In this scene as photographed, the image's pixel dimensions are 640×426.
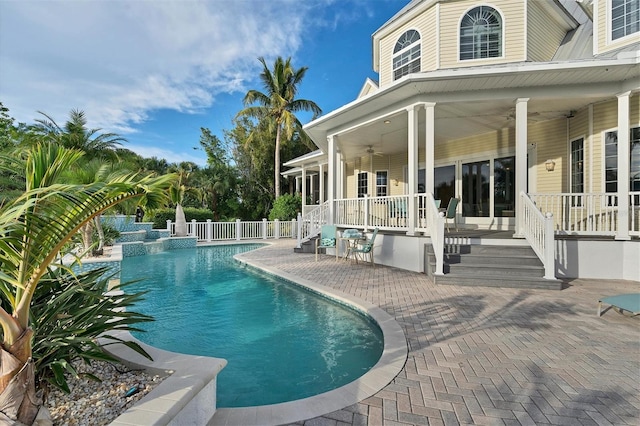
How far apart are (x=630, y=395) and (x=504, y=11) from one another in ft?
33.0

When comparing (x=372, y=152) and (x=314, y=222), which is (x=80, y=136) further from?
(x=372, y=152)

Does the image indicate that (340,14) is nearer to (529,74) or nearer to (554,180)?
(529,74)

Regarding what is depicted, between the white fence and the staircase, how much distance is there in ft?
34.5

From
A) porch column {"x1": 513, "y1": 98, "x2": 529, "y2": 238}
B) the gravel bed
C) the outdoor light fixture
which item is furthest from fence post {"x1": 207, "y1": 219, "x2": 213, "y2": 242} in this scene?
the outdoor light fixture

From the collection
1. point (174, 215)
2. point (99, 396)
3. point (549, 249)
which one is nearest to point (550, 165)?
point (549, 249)

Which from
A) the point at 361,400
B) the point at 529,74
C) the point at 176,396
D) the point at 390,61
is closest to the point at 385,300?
the point at 361,400

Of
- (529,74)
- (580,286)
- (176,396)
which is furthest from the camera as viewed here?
(529,74)

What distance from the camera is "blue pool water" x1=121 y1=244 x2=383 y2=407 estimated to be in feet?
10.0

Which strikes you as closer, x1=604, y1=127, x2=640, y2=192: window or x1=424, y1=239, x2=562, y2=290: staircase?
x1=424, y1=239, x2=562, y2=290: staircase

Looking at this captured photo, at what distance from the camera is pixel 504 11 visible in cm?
871

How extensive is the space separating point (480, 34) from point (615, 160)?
16.3ft

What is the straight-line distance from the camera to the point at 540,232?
6129mm

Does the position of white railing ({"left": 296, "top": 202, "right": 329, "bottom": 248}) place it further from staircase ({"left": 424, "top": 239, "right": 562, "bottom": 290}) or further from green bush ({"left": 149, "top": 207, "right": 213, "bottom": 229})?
green bush ({"left": 149, "top": 207, "right": 213, "bottom": 229})

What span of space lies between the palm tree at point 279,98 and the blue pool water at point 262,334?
1230 centimetres
